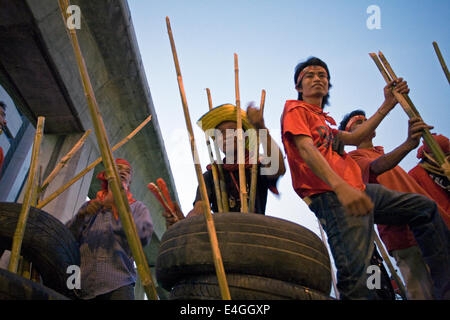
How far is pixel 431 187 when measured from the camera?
2.52m

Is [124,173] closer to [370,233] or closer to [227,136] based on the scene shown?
[227,136]

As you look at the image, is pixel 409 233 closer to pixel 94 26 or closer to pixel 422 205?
pixel 422 205

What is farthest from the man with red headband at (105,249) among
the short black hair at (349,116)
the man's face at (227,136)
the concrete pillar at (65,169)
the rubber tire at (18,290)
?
the short black hair at (349,116)

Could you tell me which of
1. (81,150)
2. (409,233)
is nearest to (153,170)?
(81,150)

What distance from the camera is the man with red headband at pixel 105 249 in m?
2.11

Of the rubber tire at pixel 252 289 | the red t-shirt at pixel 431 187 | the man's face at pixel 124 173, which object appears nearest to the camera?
the rubber tire at pixel 252 289

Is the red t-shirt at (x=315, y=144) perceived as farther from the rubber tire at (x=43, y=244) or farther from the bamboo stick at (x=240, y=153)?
the rubber tire at (x=43, y=244)

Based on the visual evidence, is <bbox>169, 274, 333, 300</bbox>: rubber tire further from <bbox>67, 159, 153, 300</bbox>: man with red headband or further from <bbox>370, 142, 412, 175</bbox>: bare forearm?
<bbox>370, 142, 412, 175</bbox>: bare forearm

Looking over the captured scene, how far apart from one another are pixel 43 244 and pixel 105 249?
52 cm

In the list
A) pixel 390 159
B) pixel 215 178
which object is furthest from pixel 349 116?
pixel 215 178

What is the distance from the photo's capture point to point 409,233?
86.8 inches

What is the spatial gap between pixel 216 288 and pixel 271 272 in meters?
0.28

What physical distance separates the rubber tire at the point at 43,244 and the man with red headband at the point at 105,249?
8.4 inches
